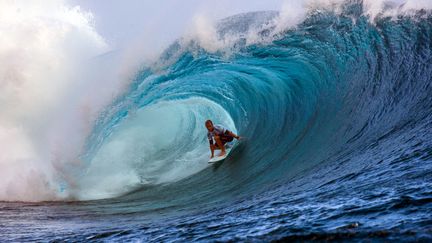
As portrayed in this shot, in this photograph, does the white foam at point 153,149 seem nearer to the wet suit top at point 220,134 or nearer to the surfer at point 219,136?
the surfer at point 219,136

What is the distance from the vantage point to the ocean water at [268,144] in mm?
3818

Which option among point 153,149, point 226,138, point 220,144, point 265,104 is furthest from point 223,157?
point 153,149

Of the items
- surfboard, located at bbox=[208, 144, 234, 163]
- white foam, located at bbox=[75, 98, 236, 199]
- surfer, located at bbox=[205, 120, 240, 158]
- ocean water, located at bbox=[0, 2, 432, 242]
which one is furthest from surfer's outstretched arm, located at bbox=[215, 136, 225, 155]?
white foam, located at bbox=[75, 98, 236, 199]

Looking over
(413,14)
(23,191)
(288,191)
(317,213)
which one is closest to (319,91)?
(413,14)

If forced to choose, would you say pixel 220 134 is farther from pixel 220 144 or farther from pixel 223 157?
pixel 223 157

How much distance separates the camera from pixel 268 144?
1060cm

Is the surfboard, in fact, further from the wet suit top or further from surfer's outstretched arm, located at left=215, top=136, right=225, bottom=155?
the wet suit top

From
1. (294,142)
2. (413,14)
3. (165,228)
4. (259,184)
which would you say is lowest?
(165,228)

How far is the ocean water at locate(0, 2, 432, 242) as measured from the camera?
3818 millimetres

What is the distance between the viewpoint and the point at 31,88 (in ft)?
47.1

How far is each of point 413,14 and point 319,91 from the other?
3.45 meters

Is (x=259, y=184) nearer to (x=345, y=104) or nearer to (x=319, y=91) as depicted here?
(x=345, y=104)

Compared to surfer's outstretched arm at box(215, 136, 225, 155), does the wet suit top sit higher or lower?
higher

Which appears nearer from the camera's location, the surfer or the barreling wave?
the barreling wave
